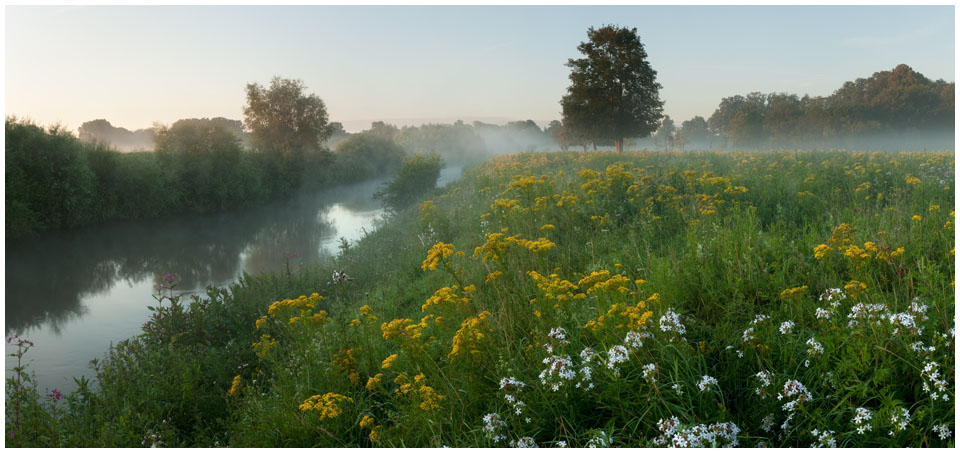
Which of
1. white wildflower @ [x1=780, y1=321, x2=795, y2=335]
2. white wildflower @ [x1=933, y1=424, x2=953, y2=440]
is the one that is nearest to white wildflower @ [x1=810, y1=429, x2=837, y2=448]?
white wildflower @ [x1=933, y1=424, x2=953, y2=440]

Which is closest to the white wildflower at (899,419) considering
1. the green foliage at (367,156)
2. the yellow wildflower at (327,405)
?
the yellow wildflower at (327,405)

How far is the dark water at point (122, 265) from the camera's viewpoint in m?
8.84

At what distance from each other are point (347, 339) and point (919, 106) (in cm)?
5143

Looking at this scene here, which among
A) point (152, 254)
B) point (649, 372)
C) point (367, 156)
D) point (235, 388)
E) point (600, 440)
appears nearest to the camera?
point (600, 440)

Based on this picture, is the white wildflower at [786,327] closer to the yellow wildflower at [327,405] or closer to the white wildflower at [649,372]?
the white wildflower at [649,372]

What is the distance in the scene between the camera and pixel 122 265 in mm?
15430

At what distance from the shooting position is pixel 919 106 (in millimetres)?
40594

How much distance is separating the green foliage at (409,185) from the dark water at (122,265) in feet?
3.99

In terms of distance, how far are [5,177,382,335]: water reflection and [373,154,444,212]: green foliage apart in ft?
3.72

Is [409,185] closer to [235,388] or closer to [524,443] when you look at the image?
[235,388]

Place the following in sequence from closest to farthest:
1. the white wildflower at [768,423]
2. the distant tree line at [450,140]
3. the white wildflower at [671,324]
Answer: the white wildflower at [768,423] → the white wildflower at [671,324] → the distant tree line at [450,140]

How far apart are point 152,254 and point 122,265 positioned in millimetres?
1737

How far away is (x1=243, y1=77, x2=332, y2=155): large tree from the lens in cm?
3822

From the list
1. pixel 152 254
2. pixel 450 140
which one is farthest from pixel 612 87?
pixel 450 140
